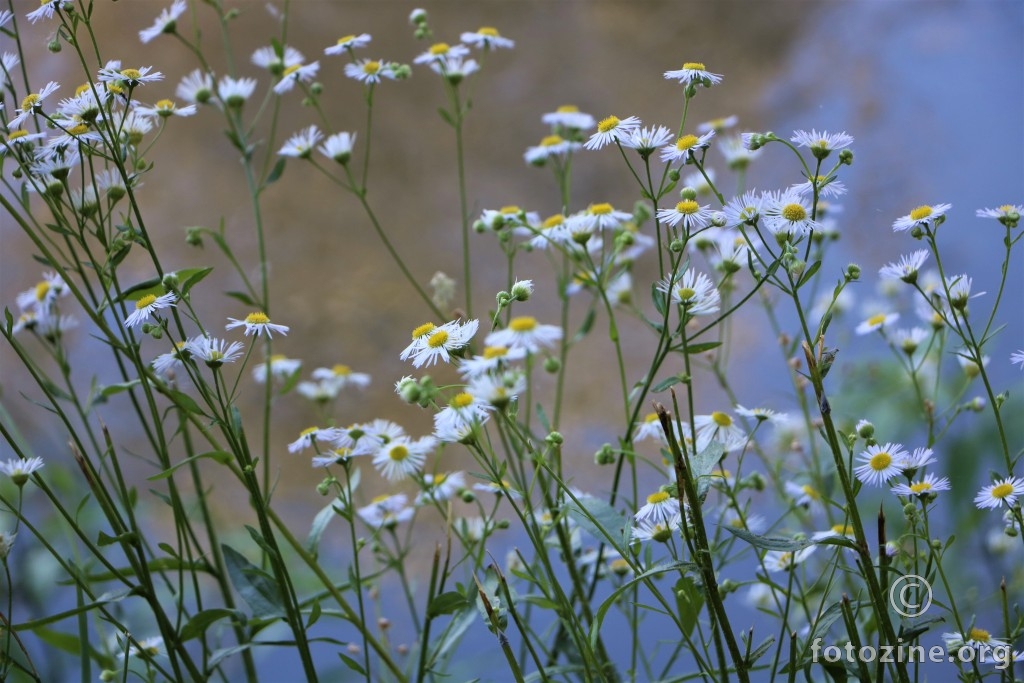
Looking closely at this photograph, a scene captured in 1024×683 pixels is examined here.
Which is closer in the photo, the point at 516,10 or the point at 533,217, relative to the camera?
the point at 533,217

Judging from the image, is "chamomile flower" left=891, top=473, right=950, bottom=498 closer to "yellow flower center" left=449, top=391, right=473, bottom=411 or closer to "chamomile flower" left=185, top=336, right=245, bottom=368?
"yellow flower center" left=449, top=391, right=473, bottom=411

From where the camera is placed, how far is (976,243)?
1.01 metres

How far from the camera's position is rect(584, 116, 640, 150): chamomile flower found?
0.53 meters

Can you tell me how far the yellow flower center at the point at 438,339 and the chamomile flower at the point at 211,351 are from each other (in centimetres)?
13

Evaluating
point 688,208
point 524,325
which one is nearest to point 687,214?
point 688,208

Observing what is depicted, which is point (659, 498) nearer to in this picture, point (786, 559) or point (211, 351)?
point (786, 559)

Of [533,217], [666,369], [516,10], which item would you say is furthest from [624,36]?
[533,217]

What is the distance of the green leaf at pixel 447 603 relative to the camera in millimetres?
562

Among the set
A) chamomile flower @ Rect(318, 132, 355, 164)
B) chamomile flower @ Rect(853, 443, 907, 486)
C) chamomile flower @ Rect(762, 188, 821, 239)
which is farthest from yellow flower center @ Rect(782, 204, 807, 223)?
chamomile flower @ Rect(318, 132, 355, 164)

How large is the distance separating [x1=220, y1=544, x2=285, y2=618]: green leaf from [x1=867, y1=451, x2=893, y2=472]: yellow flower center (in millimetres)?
354

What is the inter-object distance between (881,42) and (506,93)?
42 centimetres

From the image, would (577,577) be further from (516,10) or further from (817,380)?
(516,10)

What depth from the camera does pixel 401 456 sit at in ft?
2.03

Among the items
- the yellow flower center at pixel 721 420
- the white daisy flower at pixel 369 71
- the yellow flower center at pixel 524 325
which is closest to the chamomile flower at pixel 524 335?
the yellow flower center at pixel 524 325
